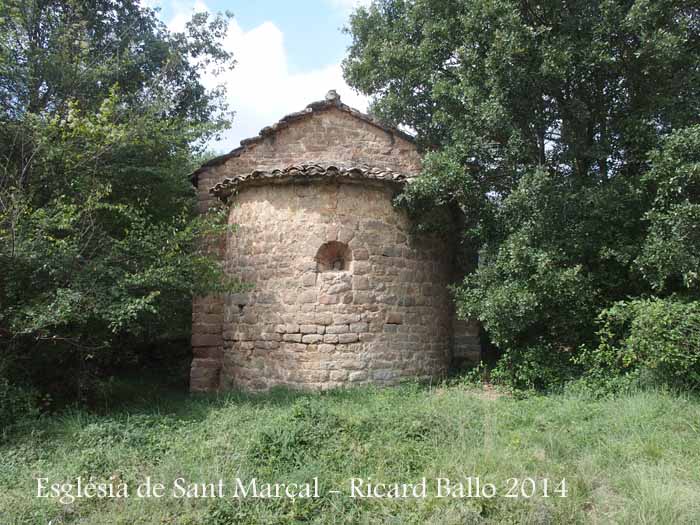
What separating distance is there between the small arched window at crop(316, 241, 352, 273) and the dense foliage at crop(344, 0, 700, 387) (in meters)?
1.32

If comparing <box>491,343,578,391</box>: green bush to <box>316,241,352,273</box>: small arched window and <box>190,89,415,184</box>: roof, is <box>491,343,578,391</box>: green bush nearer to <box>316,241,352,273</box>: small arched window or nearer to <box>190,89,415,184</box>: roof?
<box>316,241,352,273</box>: small arched window

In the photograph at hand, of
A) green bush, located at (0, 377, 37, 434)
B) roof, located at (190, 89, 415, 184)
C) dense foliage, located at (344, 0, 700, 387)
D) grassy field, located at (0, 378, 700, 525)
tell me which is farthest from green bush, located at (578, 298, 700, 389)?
green bush, located at (0, 377, 37, 434)

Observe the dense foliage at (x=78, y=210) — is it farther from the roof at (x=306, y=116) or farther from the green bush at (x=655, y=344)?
the green bush at (x=655, y=344)

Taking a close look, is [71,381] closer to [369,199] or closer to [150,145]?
[150,145]

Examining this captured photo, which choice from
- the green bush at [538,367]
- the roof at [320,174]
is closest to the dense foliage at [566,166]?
the green bush at [538,367]

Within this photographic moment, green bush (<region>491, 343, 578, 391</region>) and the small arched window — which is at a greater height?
the small arched window

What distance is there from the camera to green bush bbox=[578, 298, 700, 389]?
649 centimetres

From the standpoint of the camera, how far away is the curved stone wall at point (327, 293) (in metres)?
8.17

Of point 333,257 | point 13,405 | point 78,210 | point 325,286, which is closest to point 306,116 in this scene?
point 333,257

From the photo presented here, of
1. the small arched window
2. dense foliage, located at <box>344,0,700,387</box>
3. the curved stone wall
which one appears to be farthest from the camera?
the small arched window

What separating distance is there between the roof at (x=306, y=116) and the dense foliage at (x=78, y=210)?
0.82 meters

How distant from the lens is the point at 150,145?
318 inches

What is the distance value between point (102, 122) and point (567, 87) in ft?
23.2

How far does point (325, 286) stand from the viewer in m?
8.25
